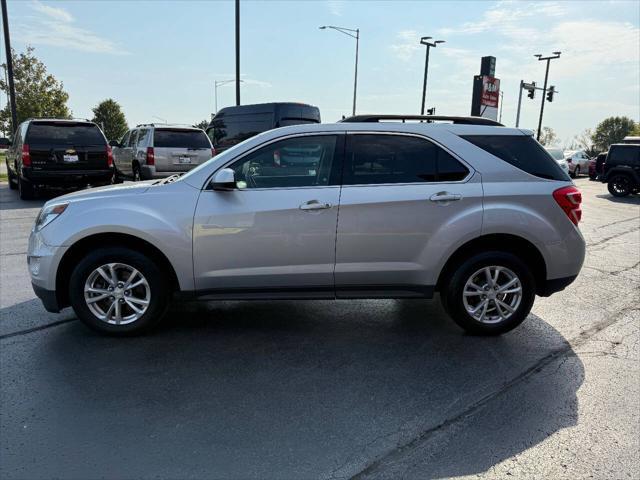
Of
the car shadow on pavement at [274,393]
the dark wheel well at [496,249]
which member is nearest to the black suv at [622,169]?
the car shadow on pavement at [274,393]

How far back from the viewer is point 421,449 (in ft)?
9.28

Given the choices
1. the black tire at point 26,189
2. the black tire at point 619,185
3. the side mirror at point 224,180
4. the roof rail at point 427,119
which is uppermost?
the roof rail at point 427,119

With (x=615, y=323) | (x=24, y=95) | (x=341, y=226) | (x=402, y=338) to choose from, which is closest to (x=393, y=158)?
(x=341, y=226)

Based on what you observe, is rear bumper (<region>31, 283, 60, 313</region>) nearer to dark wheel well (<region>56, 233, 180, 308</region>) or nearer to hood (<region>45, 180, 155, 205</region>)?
dark wheel well (<region>56, 233, 180, 308</region>)

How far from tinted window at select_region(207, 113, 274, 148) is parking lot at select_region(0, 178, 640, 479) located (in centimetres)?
1077

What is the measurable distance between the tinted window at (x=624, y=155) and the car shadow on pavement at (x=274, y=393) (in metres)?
16.4

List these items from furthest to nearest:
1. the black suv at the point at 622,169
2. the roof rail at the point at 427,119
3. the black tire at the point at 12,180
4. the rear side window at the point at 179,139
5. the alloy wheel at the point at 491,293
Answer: the black suv at the point at 622,169 < the black tire at the point at 12,180 < the rear side window at the point at 179,139 < the roof rail at the point at 427,119 < the alloy wheel at the point at 491,293

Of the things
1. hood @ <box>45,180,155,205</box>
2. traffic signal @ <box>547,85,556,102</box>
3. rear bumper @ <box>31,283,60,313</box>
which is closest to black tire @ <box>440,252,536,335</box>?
hood @ <box>45,180,155,205</box>

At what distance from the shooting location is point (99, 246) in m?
4.34

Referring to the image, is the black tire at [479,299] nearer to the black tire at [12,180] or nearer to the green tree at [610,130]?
the black tire at [12,180]

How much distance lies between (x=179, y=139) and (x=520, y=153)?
1039 cm

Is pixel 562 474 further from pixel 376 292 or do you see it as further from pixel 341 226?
pixel 341 226

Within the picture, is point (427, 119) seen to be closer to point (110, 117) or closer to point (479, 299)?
point (479, 299)

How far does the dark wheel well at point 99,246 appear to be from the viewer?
4.30 metres
